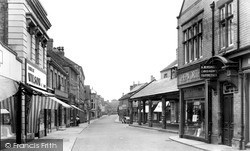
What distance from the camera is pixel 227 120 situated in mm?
18172

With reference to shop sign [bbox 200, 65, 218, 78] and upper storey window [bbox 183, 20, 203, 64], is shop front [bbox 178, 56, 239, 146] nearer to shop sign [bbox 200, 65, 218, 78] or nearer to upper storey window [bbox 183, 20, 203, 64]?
shop sign [bbox 200, 65, 218, 78]

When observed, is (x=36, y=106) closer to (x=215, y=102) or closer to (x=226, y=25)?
(x=215, y=102)

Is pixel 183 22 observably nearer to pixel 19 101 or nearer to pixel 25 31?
pixel 25 31

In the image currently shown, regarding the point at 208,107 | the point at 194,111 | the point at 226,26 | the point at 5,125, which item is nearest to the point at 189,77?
the point at 194,111

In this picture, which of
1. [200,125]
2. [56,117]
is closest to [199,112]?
[200,125]

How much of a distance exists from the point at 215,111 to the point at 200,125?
253cm

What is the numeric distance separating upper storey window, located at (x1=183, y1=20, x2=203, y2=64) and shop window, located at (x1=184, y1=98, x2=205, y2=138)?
8.60ft

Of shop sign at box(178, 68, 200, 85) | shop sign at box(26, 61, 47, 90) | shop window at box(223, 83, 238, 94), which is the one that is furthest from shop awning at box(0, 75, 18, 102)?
shop sign at box(178, 68, 200, 85)

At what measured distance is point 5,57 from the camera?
15.7 m

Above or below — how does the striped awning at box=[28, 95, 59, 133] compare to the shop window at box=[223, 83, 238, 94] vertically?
below

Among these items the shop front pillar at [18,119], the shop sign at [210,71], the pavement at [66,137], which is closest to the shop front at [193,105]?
the shop sign at [210,71]

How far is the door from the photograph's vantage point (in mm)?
17656

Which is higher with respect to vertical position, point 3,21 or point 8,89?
point 3,21

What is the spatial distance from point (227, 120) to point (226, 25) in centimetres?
455
